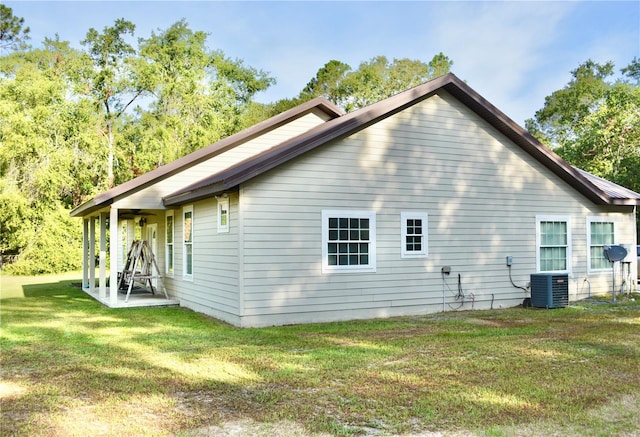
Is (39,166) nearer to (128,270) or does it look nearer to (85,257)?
(85,257)

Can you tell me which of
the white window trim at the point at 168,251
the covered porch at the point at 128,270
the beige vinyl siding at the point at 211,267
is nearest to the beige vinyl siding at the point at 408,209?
the beige vinyl siding at the point at 211,267

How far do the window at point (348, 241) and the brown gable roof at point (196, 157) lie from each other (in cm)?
427

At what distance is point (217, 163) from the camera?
1380 centimetres

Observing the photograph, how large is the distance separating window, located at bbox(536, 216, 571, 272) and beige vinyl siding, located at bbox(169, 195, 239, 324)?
734 cm

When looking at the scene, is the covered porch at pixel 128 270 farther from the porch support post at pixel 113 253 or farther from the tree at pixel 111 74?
the tree at pixel 111 74

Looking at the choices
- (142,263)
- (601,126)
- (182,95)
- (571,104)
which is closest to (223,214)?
(142,263)

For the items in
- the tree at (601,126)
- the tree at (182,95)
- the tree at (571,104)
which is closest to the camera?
the tree at (601,126)

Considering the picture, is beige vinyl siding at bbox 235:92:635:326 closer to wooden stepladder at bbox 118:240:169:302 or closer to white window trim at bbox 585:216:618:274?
white window trim at bbox 585:216:618:274

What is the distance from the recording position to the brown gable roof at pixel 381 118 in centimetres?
989

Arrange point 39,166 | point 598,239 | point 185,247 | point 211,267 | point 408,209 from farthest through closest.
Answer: point 39,166, point 598,239, point 185,247, point 408,209, point 211,267

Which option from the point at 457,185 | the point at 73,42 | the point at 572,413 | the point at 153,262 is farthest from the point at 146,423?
the point at 73,42

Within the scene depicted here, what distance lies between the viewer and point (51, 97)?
2655 centimetres

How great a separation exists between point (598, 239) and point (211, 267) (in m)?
9.78

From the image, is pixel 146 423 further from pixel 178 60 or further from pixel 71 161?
pixel 178 60
